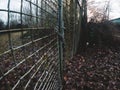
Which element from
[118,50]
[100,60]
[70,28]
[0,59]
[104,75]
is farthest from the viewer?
[118,50]

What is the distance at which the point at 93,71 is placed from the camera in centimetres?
793

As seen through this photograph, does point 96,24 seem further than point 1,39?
Yes

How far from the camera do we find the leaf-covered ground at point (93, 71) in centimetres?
659

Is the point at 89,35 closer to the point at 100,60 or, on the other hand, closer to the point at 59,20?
the point at 100,60

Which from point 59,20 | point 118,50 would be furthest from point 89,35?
point 59,20

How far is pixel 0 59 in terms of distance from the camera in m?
1.58

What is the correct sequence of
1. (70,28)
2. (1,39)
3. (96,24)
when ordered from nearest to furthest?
(1,39) < (70,28) < (96,24)

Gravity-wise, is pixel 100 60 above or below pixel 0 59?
below

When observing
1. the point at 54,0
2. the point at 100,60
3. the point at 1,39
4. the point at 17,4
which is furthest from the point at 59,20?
the point at 100,60

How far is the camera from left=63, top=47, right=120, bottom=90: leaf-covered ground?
6589mm

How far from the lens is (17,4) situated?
178cm

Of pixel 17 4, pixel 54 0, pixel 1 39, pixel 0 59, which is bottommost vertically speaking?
pixel 0 59

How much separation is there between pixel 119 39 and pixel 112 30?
0.51 metres

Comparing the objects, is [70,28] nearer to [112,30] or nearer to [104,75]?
[104,75]
